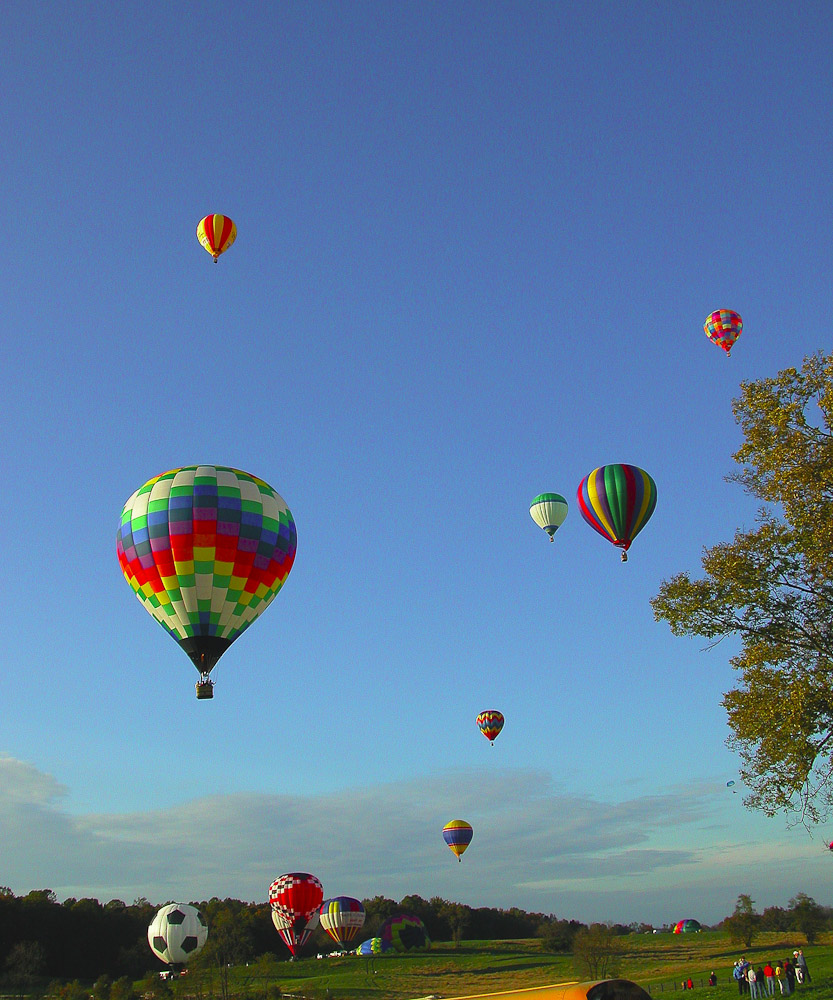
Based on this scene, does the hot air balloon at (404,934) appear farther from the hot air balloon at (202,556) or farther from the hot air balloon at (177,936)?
the hot air balloon at (202,556)

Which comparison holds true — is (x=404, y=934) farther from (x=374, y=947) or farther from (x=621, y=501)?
(x=621, y=501)

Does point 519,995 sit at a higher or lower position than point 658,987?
higher

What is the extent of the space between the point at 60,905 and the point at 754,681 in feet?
324

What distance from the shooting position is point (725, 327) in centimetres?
5316

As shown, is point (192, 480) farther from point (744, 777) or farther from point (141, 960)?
point (141, 960)

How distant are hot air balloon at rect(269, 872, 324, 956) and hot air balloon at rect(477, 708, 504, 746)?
61.9 feet

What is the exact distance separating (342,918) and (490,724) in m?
24.6

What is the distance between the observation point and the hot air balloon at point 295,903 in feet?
229

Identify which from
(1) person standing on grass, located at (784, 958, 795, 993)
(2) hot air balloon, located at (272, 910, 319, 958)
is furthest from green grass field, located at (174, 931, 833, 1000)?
(1) person standing on grass, located at (784, 958, 795, 993)

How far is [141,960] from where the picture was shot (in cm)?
9356

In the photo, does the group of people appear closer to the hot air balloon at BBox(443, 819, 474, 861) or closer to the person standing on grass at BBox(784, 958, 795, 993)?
the person standing on grass at BBox(784, 958, 795, 993)

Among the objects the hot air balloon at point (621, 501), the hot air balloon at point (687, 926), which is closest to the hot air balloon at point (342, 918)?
the hot air balloon at point (621, 501)

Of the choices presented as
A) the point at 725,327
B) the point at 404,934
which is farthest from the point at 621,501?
the point at 404,934

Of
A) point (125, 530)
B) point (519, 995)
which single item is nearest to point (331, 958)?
point (125, 530)
